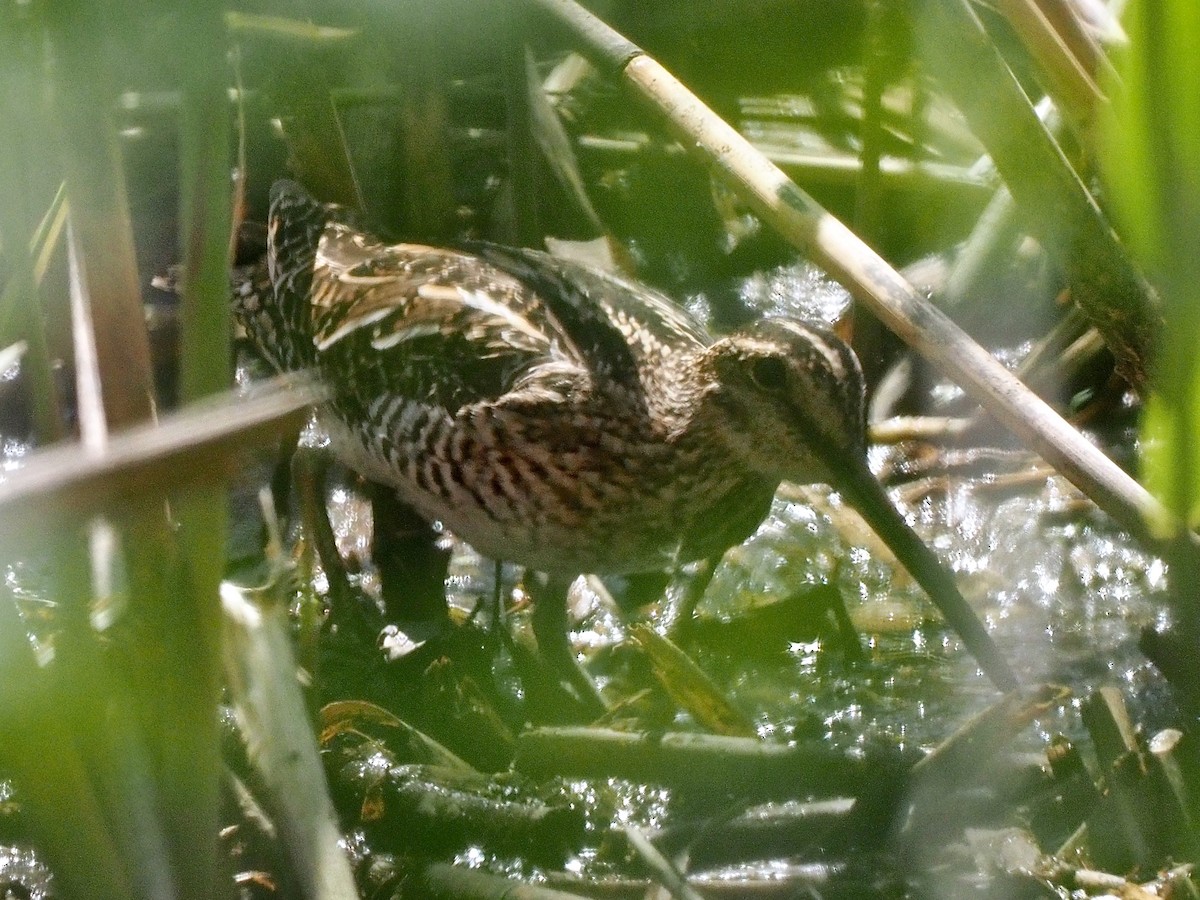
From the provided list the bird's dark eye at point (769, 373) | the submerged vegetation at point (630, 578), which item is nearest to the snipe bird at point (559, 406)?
the bird's dark eye at point (769, 373)

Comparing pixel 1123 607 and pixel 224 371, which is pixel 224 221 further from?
pixel 1123 607

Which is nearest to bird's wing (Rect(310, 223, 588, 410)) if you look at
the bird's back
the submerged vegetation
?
the bird's back

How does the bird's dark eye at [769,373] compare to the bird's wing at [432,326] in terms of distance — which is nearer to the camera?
the bird's dark eye at [769,373]

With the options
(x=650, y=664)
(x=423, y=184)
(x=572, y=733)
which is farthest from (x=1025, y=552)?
(x=423, y=184)

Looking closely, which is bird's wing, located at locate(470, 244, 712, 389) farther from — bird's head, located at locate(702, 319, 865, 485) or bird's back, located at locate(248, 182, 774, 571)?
bird's head, located at locate(702, 319, 865, 485)

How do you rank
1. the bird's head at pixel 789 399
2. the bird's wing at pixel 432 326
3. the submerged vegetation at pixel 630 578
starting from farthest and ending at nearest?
the bird's wing at pixel 432 326, the bird's head at pixel 789 399, the submerged vegetation at pixel 630 578

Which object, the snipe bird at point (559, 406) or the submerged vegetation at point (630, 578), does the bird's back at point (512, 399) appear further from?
the submerged vegetation at point (630, 578)

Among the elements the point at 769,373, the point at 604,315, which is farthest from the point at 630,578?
the point at 769,373
